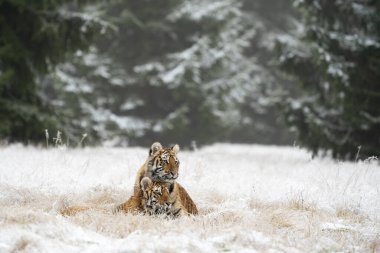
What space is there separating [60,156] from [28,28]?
4646 mm

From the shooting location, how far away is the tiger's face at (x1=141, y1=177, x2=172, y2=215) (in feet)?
22.2

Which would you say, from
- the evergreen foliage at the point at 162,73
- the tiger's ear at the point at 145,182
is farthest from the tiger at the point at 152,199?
the evergreen foliage at the point at 162,73

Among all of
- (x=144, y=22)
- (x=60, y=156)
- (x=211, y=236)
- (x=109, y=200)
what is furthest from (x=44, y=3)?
(x=144, y=22)

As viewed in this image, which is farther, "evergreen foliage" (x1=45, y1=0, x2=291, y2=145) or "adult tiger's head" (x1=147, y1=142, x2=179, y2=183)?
"evergreen foliage" (x1=45, y1=0, x2=291, y2=145)

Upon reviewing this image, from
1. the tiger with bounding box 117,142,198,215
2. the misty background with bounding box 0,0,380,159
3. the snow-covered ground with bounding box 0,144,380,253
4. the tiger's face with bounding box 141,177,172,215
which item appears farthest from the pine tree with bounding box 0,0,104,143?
the tiger's face with bounding box 141,177,172,215

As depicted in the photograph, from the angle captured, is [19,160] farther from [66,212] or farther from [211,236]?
[211,236]

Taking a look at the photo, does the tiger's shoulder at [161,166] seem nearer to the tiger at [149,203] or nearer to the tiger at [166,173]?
the tiger at [166,173]

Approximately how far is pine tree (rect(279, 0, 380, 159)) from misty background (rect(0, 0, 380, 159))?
3 centimetres

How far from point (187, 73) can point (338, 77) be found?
38.5 ft

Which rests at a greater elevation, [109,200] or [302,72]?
[302,72]

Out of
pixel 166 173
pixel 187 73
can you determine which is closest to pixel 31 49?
pixel 166 173

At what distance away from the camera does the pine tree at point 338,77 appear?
13.5 metres

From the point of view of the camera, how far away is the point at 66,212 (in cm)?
684

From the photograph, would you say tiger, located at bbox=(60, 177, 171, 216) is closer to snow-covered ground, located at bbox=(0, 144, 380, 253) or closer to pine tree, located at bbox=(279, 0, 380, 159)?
snow-covered ground, located at bbox=(0, 144, 380, 253)
